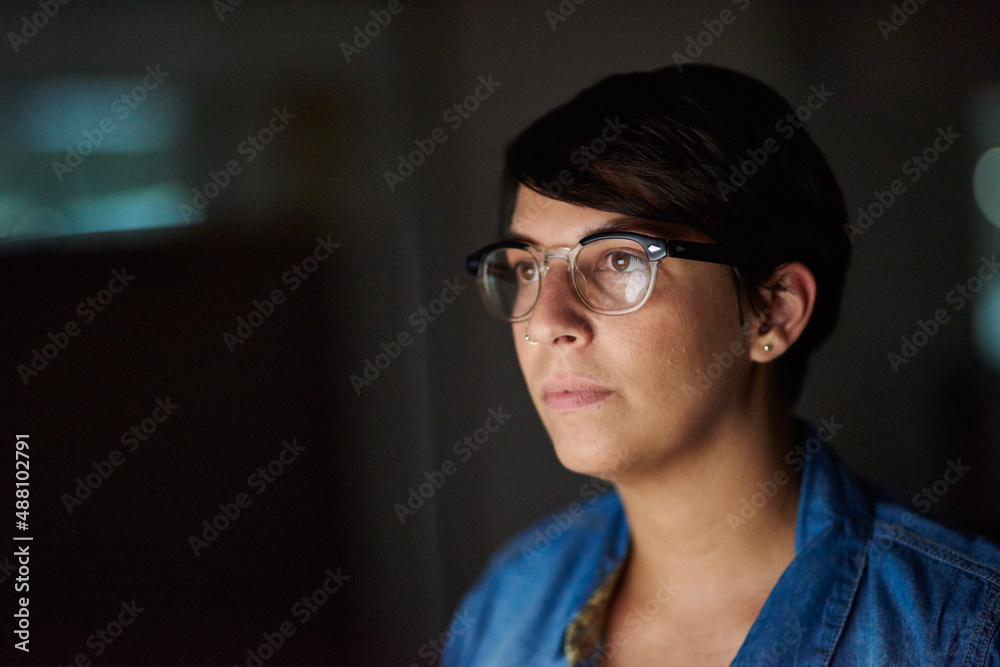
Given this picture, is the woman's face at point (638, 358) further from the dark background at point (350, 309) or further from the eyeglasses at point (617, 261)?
the dark background at point (350, 309)

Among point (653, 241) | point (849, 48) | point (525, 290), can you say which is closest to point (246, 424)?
point (525, 290)

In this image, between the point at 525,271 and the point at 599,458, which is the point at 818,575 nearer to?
the point at 599,458

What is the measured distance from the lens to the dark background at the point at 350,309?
1.32 metres

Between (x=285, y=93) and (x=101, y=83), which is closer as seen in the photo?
(x=101, y=83)

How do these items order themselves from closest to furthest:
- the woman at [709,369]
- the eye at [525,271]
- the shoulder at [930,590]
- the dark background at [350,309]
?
the shoulder at [930,590] → the woman at [709,369] → the eye at [525,271] → the dark background at [350,309]

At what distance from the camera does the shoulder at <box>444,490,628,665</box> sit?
133 cm

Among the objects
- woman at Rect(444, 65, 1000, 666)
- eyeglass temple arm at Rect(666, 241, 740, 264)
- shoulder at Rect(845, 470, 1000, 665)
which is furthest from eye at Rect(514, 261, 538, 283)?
shoulder at Rect(845, 470, 1000, 665)

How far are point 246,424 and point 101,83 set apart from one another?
712mm

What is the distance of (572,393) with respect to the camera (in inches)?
42.9

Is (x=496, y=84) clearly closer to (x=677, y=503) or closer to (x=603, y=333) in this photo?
(x=603, y=333)

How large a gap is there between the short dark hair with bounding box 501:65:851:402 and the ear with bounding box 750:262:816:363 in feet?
0.06

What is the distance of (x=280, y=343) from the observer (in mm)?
1610

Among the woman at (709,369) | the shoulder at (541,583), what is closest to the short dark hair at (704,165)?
the woman at (709,369)

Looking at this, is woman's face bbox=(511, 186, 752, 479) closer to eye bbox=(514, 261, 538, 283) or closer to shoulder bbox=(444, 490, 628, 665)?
eye bbox=(514, 261, 538, 283)
